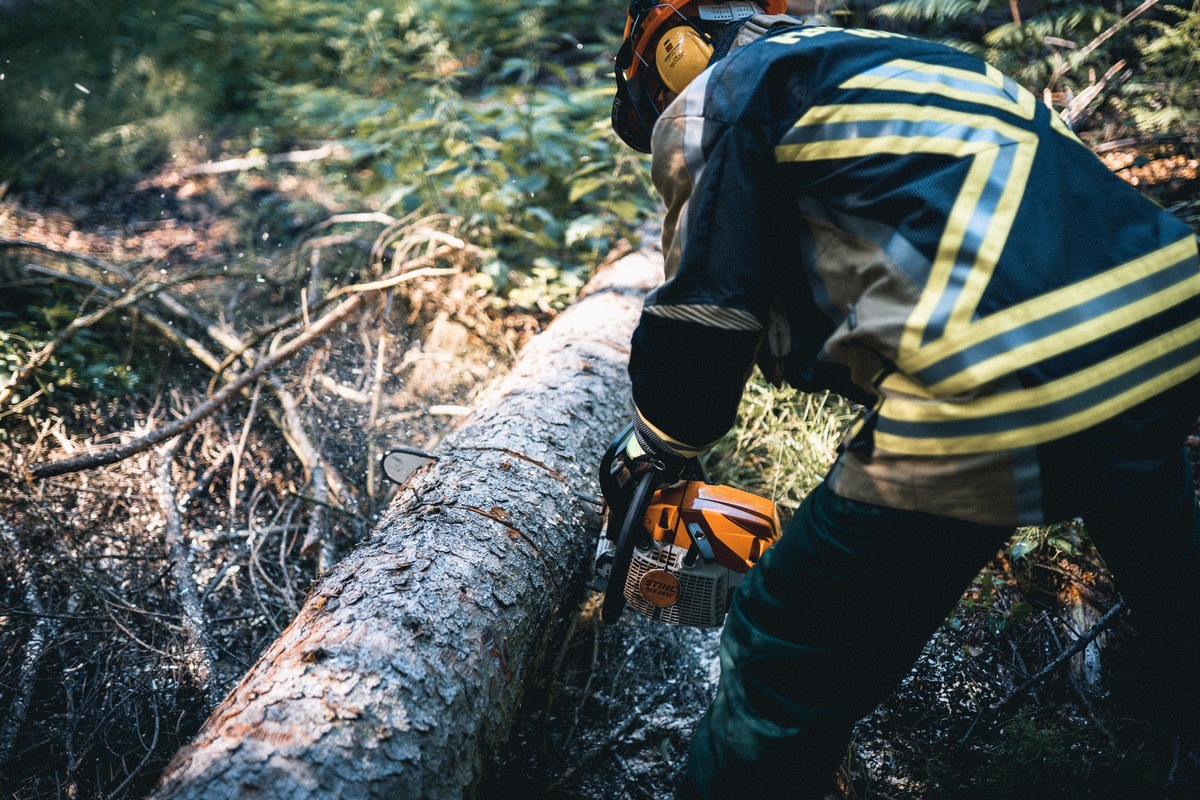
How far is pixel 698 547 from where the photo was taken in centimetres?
162

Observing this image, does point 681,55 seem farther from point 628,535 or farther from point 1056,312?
point 628,535

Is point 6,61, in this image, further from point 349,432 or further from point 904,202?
point 904,202

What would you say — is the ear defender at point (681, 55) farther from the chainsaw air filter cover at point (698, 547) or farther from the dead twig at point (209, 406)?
the dead twig at point (209, 406)

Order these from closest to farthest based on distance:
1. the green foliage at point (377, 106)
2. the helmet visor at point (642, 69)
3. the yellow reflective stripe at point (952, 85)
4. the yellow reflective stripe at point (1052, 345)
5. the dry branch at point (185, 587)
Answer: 1. the yellow reflective stripe at point (1052, 345)
2. the yellow reflective stripe at point (952, 85)
3. the helmet visor at point (642, 69)
4. the dry branch at point (185, 587)
5. the green foliage at point (377, 106)

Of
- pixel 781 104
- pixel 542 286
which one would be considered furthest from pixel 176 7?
pixel 781 104

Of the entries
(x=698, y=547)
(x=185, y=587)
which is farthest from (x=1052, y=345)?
(x=185, y=587)

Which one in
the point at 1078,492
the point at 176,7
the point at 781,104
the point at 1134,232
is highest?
the point at 176,7

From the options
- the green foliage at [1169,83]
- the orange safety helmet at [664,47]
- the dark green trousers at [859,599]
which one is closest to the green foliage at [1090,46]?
the green foliage at [1169,83]

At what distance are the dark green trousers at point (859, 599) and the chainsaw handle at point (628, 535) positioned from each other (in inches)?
12.5

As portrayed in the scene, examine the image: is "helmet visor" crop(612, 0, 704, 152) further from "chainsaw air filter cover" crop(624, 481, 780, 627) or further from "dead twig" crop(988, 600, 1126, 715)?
"dead twig" crop(988, 600, 1126, 715)

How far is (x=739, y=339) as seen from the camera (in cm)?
132

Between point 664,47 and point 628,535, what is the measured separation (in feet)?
4.18

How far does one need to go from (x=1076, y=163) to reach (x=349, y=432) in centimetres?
284

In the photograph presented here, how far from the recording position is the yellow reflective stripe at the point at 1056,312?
40.0 inches
